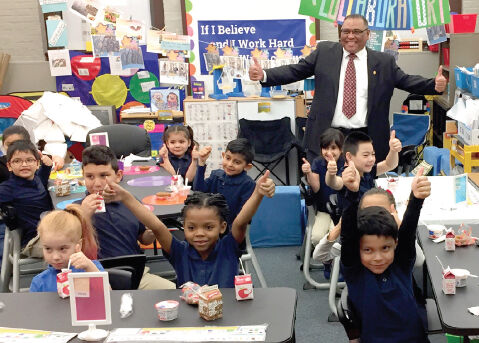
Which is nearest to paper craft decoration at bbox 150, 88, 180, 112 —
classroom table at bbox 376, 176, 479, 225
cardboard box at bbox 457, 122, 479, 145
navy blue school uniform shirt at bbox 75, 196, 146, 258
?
cardboard box at bbox 457, 122, 479, 145

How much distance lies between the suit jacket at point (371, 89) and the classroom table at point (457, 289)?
1.83 meters

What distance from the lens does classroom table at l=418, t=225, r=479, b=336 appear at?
248cm

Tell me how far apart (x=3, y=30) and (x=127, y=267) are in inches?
267

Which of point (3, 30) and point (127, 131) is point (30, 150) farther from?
point (3, 30)

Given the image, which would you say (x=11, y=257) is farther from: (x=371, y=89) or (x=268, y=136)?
(x=268, y=136)

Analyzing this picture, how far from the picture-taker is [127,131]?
609 centimetres

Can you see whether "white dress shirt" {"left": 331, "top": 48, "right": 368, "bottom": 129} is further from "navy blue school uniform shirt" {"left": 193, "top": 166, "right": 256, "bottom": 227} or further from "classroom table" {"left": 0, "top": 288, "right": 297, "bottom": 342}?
"classroom table" {"left": 0, "top": 288, "right": 297, "bottom": 342}

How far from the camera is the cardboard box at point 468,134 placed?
18.5ft

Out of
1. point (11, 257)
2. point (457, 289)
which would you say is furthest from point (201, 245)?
point (11, 257)

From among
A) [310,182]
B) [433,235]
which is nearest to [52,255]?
[433,235]

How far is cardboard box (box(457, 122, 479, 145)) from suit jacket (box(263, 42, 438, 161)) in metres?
0.66

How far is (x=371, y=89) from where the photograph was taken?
5.30 m

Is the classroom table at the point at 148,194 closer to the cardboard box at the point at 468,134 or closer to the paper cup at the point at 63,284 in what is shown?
the paper cup at the point at 63,284

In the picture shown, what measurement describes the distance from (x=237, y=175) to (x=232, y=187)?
0.29 feet
